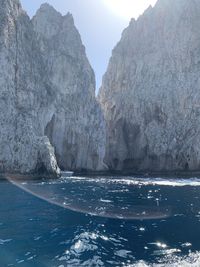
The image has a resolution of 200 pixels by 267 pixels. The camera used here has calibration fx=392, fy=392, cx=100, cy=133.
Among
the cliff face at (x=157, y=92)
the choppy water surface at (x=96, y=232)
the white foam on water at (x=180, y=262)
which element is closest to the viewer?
the white foam on water at (x=180, y=262)

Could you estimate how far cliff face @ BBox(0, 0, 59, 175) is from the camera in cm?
6706

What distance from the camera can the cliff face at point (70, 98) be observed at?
95.6m

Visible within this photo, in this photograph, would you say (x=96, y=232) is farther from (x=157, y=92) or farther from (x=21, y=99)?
(x=157, y=92)

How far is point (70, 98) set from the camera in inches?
3954

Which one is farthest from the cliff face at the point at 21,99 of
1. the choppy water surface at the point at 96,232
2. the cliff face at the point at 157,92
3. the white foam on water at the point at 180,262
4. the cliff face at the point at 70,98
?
the white foam on water at the point at 180,262

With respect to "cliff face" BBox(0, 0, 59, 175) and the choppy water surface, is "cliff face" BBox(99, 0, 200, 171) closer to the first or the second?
"cliff face" BBox(0, 0, 59, 175)

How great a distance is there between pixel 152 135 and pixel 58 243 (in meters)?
88.6

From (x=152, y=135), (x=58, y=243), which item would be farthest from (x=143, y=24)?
(x=58, y=243)

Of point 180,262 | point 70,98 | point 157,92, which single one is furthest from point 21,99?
point 180,262

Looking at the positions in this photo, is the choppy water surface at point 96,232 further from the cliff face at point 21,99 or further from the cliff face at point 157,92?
the cliff face at point 157,92

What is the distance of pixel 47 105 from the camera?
8538cm

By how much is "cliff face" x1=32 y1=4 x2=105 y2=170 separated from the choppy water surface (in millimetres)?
55184

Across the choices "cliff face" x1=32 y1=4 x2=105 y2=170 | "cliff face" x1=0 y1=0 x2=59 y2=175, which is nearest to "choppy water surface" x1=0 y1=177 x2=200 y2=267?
"cliff face" x1=0 y1=0 x2=59 y2=175

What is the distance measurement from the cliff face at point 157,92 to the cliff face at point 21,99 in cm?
3387
